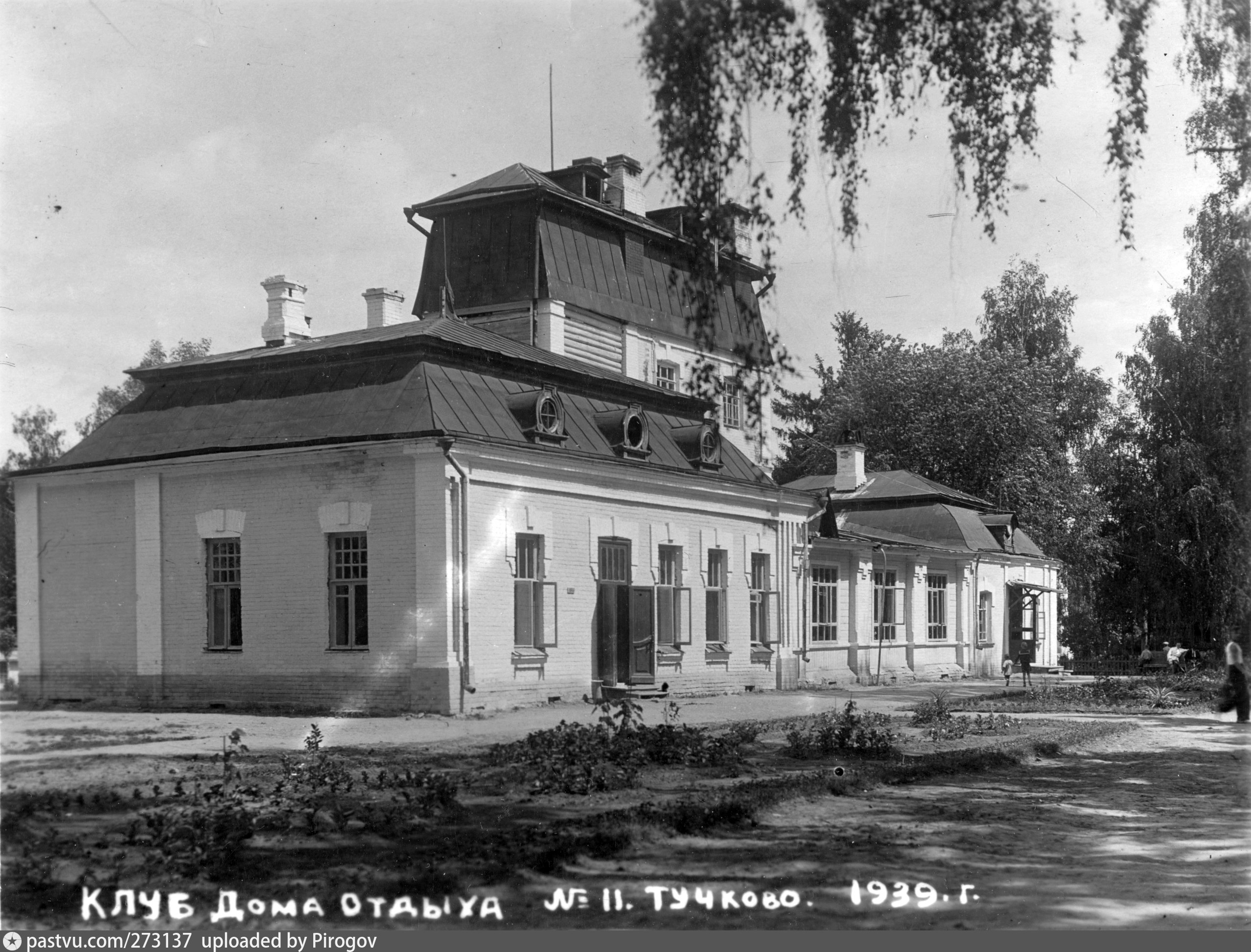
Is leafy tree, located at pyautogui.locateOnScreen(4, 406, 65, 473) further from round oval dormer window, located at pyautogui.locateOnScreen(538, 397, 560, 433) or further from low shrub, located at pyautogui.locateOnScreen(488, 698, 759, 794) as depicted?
round oval dormer window, located at pyautogui.locateOnScreen(538, 397, 560, 433)

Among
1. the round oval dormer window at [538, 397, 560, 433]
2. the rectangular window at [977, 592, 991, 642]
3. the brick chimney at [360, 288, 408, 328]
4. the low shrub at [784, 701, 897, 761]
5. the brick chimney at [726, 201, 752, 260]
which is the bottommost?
the rectangular window at [977, 592, 991, 642]

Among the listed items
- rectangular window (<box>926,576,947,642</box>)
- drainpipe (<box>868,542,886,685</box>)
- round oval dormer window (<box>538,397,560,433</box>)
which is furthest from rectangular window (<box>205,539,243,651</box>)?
rectangular window (<box>926,576,947,642</box>)

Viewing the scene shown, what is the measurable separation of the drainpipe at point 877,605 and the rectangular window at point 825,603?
4.72 feet

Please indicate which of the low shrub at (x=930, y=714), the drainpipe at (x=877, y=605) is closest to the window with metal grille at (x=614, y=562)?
the low shrub at (x=930, y=714)

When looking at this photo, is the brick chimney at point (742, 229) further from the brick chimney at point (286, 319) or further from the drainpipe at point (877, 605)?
the drainpipe at point (877, 605)

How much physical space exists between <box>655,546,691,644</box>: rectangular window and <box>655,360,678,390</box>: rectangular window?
9.88ft

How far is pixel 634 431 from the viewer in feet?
66.4

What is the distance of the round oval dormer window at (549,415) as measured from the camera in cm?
1844

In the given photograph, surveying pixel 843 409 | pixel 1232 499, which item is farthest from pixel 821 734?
pixel 843 409

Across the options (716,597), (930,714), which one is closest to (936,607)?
(716,597)

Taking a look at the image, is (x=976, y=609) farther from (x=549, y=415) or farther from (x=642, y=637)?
(x=549, y=415)

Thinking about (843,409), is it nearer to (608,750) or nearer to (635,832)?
(608,750)

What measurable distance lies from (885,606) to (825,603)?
3.10 m

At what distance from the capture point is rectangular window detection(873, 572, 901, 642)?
1168 inches
